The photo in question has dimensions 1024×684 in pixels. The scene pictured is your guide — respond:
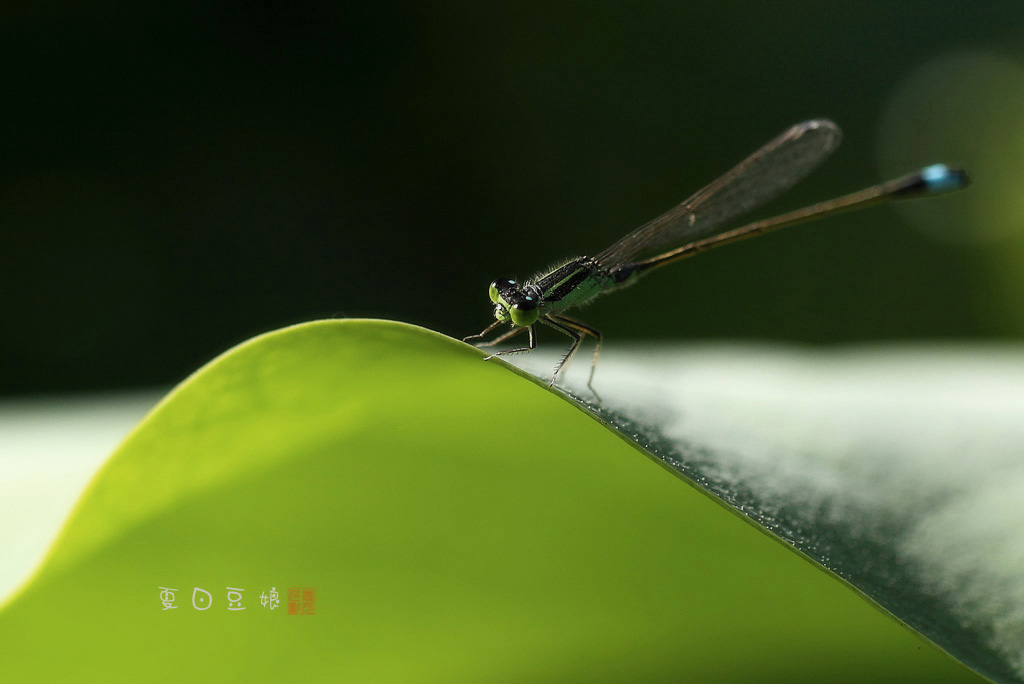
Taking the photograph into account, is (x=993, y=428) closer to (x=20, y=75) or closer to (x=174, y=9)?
(x=174, y=9)

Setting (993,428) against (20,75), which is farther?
(20,75)

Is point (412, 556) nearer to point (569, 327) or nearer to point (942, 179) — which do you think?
point (569, 327)

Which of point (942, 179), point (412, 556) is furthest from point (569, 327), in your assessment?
point (412, 556)

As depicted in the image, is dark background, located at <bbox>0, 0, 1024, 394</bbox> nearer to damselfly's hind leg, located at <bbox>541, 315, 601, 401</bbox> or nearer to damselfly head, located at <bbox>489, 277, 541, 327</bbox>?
damselfly's hind leg, located at <bbox>541, 315, 601, 401</bbox>

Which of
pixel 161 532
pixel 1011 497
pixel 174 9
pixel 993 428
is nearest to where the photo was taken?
pixel 161 532

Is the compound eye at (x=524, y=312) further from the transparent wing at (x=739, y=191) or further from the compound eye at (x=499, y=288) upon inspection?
the transparent wing at (x=739, y=191)

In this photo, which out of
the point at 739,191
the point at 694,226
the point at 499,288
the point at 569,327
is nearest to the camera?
the point at 499,288

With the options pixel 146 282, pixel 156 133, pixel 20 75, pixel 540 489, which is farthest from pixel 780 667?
pixel 20 75

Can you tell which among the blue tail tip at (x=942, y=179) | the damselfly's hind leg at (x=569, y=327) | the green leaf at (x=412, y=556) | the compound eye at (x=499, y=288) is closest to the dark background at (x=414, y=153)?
the damselfly's hind leg at (x=569, y=327)
